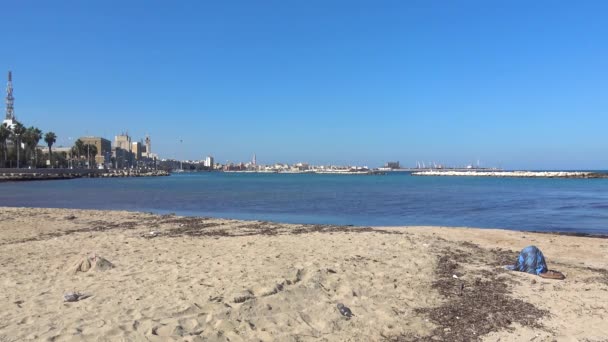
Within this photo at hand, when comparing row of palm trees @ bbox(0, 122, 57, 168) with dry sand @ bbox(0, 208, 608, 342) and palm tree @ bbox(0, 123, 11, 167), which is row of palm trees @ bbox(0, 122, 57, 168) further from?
dry sand @ bbox(0, 208, 608, 342)

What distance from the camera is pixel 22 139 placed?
13450cm

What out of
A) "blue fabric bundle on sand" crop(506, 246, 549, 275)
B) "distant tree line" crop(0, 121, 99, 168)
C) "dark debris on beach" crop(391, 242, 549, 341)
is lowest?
"dark debris on beach" crop(391, 242, 549, 341)

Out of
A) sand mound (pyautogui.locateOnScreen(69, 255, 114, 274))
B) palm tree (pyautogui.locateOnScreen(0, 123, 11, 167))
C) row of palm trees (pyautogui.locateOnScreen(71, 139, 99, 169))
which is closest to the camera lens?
sand mound (pyautogui.locateOnScreen(69, 255, 114, 274))

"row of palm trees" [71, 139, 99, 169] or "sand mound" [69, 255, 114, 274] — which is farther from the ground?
"row of palm trees" [71, 139, 99, 169]

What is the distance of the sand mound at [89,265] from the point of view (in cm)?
923

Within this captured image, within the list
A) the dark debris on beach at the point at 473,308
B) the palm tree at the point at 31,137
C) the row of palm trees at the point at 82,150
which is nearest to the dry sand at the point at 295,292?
the dark debris on beach at the point at 473,308

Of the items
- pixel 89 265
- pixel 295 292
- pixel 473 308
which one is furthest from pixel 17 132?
pixel 473 308

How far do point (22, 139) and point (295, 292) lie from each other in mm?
150163

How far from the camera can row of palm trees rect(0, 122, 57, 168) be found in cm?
12472

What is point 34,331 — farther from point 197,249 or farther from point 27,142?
point 27,142

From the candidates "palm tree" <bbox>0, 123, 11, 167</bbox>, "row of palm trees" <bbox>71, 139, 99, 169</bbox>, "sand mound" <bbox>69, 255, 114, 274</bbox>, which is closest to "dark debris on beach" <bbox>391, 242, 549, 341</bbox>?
"sand mound" <bbox>69, 255, 114, 274</bbox>

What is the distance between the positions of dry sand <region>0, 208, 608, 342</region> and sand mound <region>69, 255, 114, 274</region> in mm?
163

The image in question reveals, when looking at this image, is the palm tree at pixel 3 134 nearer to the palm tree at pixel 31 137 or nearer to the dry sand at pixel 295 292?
the palm tree at pixel 31 137

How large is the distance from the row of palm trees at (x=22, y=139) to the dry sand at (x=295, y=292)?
130 meters
